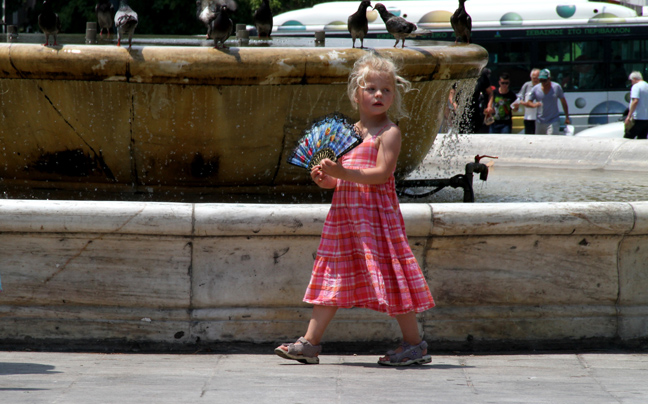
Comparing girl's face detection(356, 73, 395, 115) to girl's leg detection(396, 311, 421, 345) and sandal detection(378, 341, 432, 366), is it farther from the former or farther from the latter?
sandal detection(378, 341, 432, 366)

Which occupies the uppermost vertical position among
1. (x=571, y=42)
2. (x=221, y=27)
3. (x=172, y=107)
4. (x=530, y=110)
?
(x=571, y=42)

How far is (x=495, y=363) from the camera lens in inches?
143

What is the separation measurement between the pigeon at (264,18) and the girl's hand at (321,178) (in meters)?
3.24

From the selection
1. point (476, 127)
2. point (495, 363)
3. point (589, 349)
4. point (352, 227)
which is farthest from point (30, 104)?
A: point (476, 127)

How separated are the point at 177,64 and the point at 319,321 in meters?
1.73

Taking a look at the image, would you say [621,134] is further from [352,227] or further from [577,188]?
[352,227]

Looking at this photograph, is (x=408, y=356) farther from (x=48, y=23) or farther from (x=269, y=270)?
(x=48, y=23)

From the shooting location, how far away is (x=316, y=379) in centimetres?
326

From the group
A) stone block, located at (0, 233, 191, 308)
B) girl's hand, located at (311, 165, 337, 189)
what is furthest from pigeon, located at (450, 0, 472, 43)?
stone block, located at (0, 233, 191, 308)

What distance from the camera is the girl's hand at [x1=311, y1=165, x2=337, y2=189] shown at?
11.3ft

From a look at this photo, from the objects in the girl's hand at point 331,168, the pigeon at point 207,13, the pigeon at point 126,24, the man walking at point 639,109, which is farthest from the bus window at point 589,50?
the girl's hand at point 331,168

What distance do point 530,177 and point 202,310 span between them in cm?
420

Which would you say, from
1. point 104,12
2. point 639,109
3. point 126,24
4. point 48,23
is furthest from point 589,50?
point 48,23

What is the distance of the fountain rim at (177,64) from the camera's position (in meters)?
4.40
